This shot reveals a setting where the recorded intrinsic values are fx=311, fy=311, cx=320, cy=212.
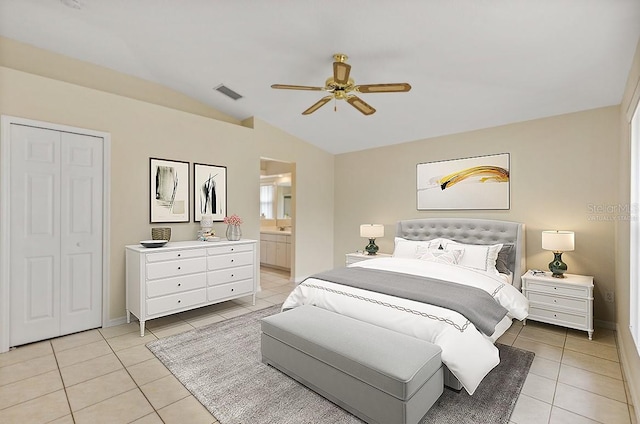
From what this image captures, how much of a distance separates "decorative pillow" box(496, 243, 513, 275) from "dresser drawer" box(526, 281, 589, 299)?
31cm

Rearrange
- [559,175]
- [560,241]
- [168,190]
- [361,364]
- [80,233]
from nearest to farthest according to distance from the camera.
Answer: [361,364]
[80,233]
[560,241]
[559,175]
[168,190]

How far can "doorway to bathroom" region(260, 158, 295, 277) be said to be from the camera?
22.6 feet

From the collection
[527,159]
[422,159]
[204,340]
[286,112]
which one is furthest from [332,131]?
[204,340]

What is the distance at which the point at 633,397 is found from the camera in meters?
2.21

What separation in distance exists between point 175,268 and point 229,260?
72cm

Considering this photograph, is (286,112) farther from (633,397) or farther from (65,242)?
(633,397)

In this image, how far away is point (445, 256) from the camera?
157 inches

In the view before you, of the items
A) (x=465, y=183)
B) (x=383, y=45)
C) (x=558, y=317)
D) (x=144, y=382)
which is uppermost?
(x=383, y=45)

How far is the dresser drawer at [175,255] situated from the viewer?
11.3ft

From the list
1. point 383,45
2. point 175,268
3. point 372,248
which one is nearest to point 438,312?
point 383,45

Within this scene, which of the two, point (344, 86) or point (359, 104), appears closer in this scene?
point (344, 86)

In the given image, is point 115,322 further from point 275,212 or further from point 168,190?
point 275,212

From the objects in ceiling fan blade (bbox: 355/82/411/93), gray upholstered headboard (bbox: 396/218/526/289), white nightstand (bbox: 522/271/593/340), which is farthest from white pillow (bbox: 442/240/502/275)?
ceiling fan blade (bbox: 355/82/411/93)

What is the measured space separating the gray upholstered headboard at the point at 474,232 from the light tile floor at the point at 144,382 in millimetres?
890
